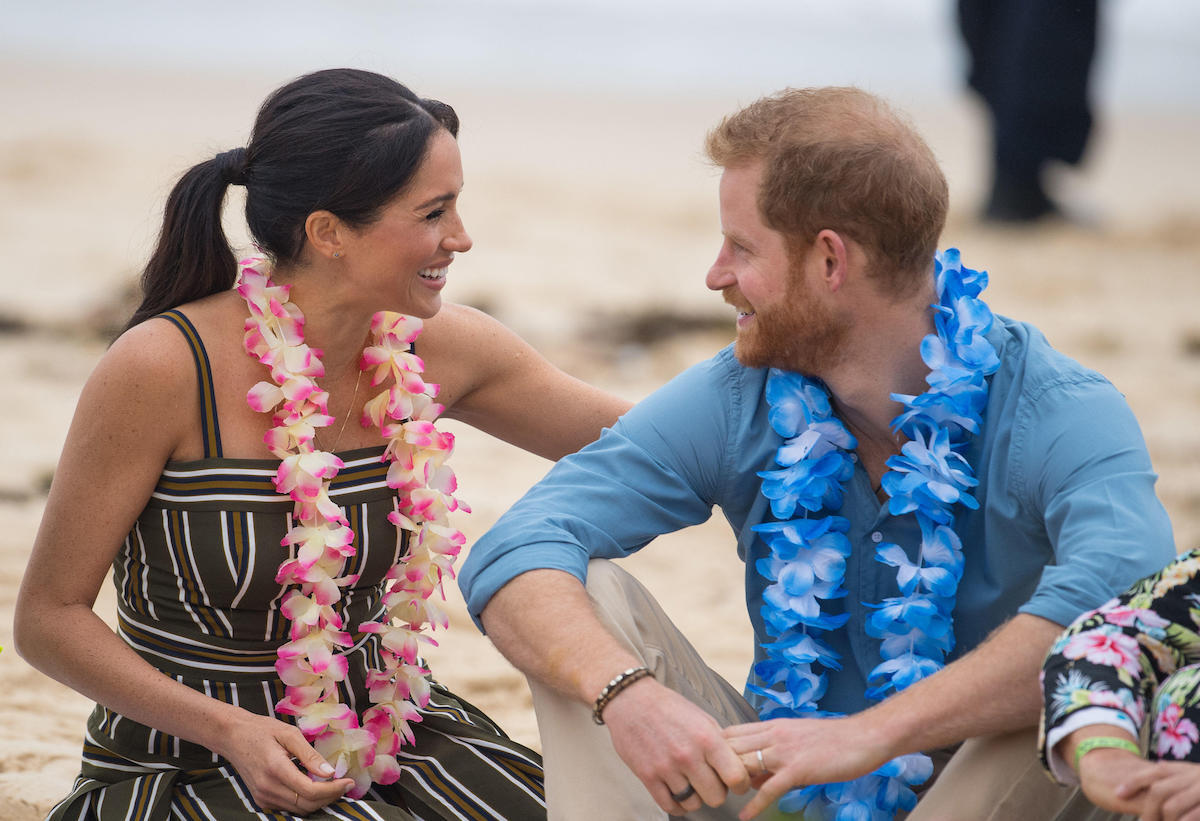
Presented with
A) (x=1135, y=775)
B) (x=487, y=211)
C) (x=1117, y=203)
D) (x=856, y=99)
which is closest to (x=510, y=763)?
(x=1135, y=775)

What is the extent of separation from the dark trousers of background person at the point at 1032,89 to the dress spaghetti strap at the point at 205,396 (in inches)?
474

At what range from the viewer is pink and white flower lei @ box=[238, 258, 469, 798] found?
9.18 ft

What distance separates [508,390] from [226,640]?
900 mm

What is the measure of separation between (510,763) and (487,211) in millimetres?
10306

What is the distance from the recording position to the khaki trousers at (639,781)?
244 centimetres

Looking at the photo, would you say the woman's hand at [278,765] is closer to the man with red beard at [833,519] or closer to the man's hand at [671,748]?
the man with red beard at [833,519]

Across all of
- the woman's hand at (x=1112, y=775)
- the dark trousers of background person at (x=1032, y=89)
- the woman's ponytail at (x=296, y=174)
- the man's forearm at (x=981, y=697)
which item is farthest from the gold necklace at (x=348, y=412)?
the dark trousers of background person at (x=1032, y=89)

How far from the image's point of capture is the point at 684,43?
4441 centimetres

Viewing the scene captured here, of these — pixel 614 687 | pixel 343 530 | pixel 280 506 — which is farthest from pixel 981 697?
pixel 280 506

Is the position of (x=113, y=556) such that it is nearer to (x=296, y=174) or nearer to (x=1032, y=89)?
(x=296, y=174)

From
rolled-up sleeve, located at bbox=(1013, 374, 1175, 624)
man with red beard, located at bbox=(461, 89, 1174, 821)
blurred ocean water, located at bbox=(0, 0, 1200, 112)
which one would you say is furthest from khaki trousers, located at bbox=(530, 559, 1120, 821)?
blurred ocean water, located at bbox=(0, 0, 1200, 112)

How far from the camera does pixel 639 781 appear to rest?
8.74 feet

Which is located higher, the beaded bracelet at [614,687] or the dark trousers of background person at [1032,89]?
the beaded bracelet at [614,687]

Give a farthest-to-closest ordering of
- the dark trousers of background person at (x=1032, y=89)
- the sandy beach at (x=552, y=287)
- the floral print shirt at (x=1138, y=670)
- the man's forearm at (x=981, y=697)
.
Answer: the dark trousers of background person at (x=1032, y=89)
the sandy beach at (x=552, y=287)
the man's forearm at (x=981, y=697)
the floral print shirt at (x=1138, y=670)
